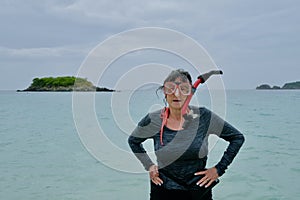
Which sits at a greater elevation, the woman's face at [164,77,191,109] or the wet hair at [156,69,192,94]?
the wet hair at [156,69,192,94]

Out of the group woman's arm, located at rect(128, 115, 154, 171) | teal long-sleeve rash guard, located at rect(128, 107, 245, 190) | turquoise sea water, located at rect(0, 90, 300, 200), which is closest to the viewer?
teal long-sleeve rash guard, located at rect(128, 107, 245, 190)

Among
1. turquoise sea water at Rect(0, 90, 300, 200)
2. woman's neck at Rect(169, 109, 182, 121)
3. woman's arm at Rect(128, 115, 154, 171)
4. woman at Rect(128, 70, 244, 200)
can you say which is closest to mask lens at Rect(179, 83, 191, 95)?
woman at Rect(128, 70, 244, 200)

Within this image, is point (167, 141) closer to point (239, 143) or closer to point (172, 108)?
point (172, 108)

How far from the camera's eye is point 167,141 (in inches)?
85.7

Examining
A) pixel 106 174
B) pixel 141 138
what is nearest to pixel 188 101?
pixel 141 138

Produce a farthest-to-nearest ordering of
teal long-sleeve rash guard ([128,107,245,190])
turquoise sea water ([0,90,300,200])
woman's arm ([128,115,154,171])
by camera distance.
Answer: turquoise sea water ([0,90,300,200]), woman's arm ([128,115,154,171]), teal long-sleeve rash guard ([128,107,245,190])

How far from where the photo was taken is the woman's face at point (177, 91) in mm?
2141

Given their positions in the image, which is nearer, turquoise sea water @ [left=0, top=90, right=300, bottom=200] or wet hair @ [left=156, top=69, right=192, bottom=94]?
wet hair @ [left=156, top=69, right=192, bottom=94]

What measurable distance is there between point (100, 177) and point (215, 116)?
18.1ft

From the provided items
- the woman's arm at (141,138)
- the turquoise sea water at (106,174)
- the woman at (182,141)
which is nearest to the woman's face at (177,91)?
the woman at (182,141)

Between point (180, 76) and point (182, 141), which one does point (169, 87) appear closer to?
point (180, 76)

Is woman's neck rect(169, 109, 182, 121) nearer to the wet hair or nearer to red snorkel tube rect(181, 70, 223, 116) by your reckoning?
red snorkel tube rect(181, 70, 223, 116)

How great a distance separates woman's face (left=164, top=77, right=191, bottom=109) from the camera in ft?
7.02

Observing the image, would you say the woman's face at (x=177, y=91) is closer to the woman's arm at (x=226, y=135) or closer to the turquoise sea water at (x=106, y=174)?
the woman's arm at (x=226, y=135)
